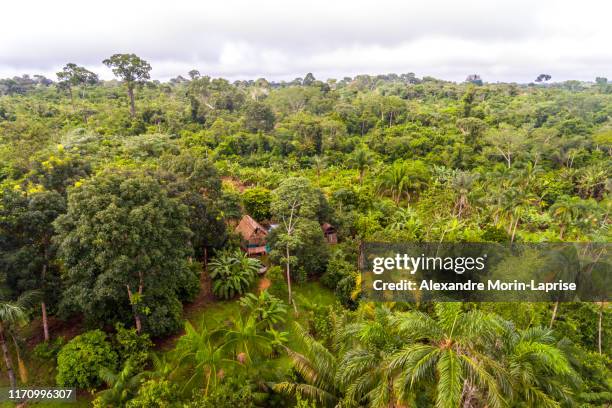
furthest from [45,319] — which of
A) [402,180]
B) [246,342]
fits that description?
[402,180]

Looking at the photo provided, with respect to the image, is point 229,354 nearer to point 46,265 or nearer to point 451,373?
point 46,265

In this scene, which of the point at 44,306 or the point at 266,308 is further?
the point at 266,308

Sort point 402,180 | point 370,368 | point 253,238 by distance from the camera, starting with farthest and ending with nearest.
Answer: point 402,180 < point 253,238 < point 370,368

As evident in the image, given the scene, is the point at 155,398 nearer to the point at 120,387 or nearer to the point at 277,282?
the point at 120,387

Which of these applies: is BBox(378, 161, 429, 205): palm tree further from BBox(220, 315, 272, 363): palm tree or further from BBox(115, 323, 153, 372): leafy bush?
BBox(115, 323, 153, 372): leafy bush

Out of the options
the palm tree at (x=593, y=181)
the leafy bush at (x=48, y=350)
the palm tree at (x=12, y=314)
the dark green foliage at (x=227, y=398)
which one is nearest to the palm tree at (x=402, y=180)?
the palm tree at (x=593, y=181)

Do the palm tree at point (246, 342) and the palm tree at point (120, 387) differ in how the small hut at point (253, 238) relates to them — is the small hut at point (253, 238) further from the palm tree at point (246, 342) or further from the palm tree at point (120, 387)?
the palm tree at point (120, 387)

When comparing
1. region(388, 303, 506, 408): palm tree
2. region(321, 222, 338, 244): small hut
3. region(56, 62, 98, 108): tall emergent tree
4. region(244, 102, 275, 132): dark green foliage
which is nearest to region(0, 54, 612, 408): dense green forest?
region(388, 303, 506, 408): palm tree
